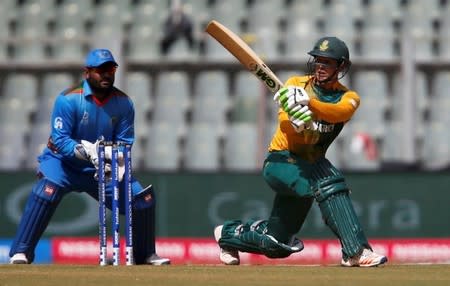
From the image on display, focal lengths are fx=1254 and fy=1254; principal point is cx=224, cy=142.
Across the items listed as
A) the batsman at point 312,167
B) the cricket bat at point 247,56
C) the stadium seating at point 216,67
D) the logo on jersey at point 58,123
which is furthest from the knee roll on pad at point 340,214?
the stadium seating at point 216,67

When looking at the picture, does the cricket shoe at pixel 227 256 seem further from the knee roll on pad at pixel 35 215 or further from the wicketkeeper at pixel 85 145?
the knee roll on pad at pixel 35 215

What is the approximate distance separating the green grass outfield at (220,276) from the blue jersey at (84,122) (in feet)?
2.92

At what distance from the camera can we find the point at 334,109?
286 inches

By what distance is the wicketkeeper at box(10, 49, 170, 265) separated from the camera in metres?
8.00

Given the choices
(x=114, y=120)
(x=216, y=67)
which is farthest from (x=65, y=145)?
(x=216, y=67)

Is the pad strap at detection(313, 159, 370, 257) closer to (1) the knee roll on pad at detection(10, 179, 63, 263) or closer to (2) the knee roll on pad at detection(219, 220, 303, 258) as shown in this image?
(2) the knee roll on pad at detection(219, 220, 303, 258)

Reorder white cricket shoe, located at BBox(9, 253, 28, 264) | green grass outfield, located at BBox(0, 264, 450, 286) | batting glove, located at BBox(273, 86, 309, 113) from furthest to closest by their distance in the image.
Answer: white cricket shoe, located at BBox(9, 253, 28, 264) < batting glove, located at BBox(273, 86, 309, 113) < green grass outfield, located at BBox(0, 264, 450, 286)

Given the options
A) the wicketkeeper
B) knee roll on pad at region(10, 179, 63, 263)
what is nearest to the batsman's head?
the wicketkeeper

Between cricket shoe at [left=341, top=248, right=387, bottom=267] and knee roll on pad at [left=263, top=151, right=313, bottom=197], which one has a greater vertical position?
knee roll on pad at [left=263, top=151, right=313, bottom=197]

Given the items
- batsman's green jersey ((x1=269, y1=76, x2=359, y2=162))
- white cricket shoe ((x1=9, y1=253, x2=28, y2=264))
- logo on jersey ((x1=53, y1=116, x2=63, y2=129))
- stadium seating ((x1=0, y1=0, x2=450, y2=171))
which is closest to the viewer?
batsman's green jersey ((x1=269, y1=76, x2=359, y2=162))

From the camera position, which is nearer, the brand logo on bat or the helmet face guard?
the helmet face guard

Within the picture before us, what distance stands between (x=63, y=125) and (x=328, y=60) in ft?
5.83

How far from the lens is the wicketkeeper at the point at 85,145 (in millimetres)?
7996

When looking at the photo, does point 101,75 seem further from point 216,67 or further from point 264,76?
point 216,67
